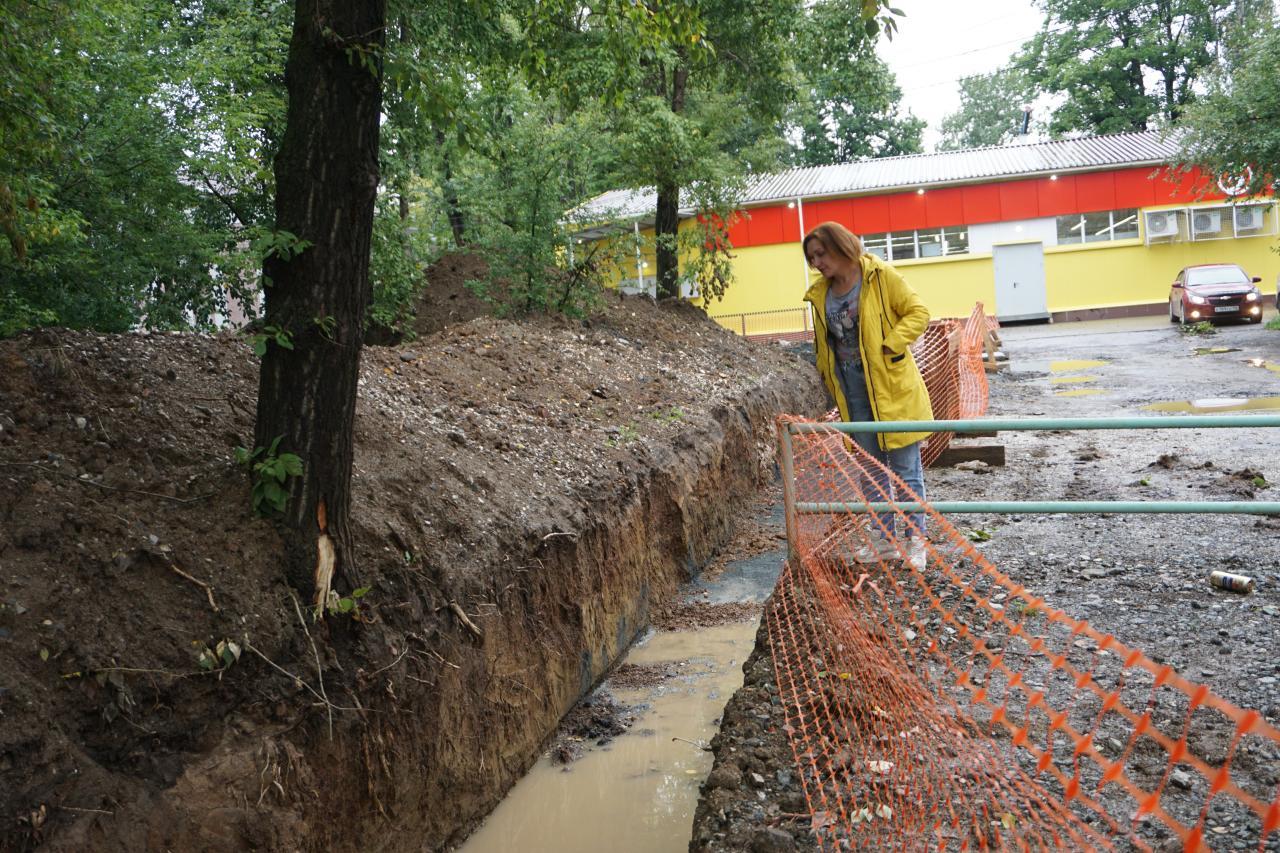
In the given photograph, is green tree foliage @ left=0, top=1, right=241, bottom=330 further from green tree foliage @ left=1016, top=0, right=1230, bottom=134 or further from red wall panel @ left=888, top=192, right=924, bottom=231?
green tree foliage @ left=1016, top=0, right=1230, bottom=134

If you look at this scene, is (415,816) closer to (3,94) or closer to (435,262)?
(3,94)

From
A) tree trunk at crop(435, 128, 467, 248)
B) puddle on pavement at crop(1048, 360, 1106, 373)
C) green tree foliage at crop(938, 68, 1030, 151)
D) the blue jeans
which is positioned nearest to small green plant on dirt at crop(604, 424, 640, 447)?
the blue jeans

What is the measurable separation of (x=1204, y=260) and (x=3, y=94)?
110 ft

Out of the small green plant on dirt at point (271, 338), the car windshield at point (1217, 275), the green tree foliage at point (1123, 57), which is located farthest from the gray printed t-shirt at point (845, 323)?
the green tree foliage at point (1123, 57)

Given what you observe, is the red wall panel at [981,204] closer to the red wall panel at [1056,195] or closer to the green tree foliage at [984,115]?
the red wall panel at [1056,195]

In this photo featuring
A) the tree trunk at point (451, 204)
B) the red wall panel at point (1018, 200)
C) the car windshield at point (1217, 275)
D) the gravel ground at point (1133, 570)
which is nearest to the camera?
the gravel ground at point (1133, 570)

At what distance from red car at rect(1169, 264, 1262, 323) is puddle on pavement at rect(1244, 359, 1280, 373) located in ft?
26.2

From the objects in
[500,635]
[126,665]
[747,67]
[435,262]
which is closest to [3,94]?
[126,665]

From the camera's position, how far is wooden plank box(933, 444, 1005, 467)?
31.3ft

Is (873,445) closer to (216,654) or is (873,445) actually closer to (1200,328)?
(216,654)

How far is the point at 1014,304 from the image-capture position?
104ft

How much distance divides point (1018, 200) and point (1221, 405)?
2129cm

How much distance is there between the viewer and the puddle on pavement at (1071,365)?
17.6m

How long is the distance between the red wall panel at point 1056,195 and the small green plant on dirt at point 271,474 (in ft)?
105
